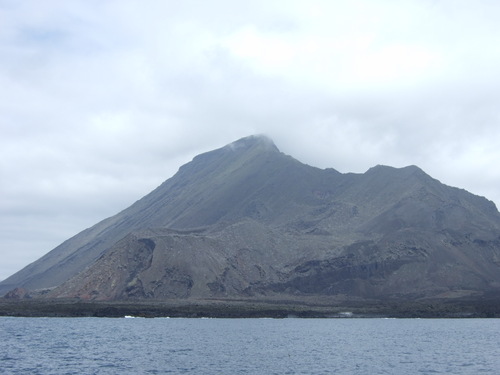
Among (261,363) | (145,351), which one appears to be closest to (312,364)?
(261,363)

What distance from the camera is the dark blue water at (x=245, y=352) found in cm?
7650

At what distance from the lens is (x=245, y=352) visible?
315 feet

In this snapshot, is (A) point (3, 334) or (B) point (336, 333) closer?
(A) point (3, 334)

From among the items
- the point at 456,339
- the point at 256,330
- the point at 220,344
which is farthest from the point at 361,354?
the point at 256,330

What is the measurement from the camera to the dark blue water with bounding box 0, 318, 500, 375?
3012 inches

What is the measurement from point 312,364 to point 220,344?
29180mm

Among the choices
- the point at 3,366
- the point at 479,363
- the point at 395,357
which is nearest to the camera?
the point at 3,366

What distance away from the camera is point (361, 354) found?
96.2m

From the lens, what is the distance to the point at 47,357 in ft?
282

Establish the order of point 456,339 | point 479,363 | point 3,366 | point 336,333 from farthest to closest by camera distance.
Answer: point 336,333 < point 456,339 < point 479,363 < point 3,366

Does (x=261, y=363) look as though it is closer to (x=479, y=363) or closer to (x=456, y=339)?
(x=479, y=363)

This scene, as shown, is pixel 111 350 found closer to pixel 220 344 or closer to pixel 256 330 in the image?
pixel 220 344

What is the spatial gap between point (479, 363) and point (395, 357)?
11908mm

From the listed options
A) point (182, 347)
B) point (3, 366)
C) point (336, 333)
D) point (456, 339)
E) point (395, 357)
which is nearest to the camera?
point (3, 366)
